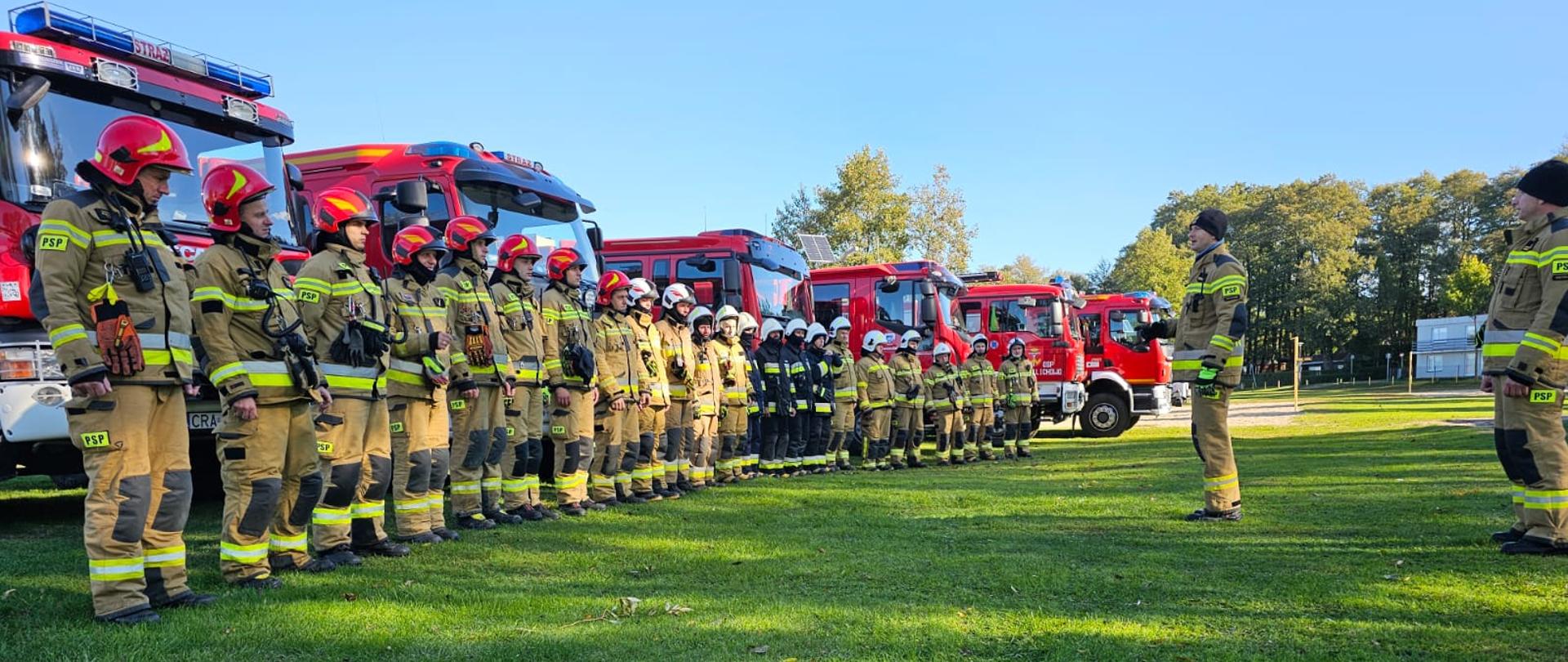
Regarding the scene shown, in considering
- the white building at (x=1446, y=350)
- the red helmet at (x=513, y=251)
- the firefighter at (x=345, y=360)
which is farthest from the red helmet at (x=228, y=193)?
the white building at (x=1446, y=350)

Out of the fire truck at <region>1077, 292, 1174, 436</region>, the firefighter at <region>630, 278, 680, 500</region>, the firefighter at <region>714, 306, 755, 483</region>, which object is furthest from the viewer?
the fire truck at <region>1077, 292, 1174, 436</region>

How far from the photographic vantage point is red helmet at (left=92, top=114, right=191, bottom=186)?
4.11 m

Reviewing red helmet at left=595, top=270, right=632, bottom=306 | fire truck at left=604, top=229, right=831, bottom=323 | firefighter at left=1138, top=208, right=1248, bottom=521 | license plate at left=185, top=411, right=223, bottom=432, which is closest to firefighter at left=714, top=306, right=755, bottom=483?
red helmet at left=595, top=270, right=632, bottom=306

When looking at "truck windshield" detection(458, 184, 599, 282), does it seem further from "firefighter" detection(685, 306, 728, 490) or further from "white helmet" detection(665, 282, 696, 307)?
"firefighter" detection(685, 306, 728, 490)

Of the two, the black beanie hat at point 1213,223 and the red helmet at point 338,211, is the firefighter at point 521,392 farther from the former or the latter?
the black beanie hat at point 1213,223

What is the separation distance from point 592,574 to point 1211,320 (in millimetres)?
4619

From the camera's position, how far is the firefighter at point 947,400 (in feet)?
42.9

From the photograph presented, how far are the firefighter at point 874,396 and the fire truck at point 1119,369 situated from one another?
23.4ft

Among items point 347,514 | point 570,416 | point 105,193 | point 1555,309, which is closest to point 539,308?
point 570,416

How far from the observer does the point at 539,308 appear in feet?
24.6

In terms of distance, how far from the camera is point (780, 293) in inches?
532

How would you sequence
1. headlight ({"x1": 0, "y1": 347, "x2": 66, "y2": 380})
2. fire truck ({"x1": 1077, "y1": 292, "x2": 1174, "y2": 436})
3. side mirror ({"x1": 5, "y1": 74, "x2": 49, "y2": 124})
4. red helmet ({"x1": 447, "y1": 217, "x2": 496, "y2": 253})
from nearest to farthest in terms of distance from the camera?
headlight ({"x1": 0, "y1": 347, "x2": 66, "y2": 380}), side mirror ({"x1": 5, "y1": 74, "x2": 49, "y2": 124}), red helmet ({"x1": 447, "y1": 217, "x2": 496, "y2": 253}), fire truck ({"x1": 1077, "y1": 292, "x2": 1174, "y2": 436})

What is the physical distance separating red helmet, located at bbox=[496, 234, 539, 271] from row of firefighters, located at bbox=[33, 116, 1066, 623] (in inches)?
0.6

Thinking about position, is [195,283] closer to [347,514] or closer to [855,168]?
[347,514]
